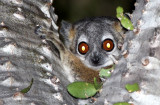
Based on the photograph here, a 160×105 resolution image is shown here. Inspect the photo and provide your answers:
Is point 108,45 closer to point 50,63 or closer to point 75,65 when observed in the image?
point 75,65

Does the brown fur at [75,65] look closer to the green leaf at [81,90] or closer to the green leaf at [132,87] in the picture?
the green leaf at [81,90]

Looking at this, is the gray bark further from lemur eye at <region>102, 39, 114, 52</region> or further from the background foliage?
the background foliage

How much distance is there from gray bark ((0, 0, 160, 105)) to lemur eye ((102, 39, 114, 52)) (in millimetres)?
1124

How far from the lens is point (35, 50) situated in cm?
225

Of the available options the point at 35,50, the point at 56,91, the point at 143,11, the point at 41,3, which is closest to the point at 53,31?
the point at 41,3

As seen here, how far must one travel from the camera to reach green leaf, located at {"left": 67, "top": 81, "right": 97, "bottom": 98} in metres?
1.97

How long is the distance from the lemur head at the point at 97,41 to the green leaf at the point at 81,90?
1.37 m

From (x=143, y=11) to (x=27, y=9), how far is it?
99 centimetres

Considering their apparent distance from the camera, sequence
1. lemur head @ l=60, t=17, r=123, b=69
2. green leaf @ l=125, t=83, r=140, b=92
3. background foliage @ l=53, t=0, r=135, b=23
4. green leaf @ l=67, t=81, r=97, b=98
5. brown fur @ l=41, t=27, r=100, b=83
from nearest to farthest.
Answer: green leaf @ l=125, t=83, r=140, b=92, green leaf @ l=67, t=81, r=97, b=98, brown fur @ l=41, t=27, r=100, b=83, lemur head @ l=60, t=17, r=123, b=69, background foliage @ l=53, t=0, r=135, b=23

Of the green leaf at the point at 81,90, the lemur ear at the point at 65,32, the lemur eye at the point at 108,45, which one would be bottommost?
the green leaf at the point at 81,90

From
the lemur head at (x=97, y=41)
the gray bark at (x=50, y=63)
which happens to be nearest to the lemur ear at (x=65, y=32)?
the lemur head at (x=97, y=41)

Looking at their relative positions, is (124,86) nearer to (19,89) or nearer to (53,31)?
(19,89)

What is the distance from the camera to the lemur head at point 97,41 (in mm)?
3443

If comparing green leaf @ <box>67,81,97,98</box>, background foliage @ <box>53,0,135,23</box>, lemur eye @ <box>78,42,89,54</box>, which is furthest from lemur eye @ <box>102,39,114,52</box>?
background foliage @ <box>53,0,135,23</box>
